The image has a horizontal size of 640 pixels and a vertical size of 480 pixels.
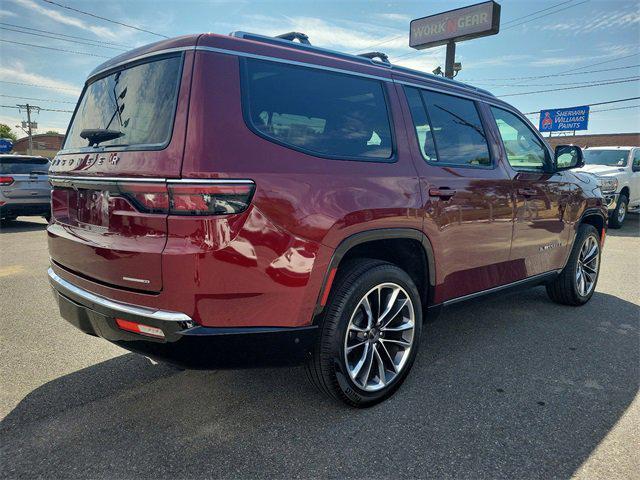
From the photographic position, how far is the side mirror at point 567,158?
4109 mm

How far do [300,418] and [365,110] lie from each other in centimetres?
179

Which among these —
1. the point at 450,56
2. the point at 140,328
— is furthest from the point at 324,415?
the point at 450,56

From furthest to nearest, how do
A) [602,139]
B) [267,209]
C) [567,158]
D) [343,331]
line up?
[602,139] < [567,158] < [343,331] < [267,209]

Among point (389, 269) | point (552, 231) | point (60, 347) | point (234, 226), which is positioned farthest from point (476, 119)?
point (60, 347)

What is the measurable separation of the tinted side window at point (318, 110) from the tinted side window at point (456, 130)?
0.50 metres

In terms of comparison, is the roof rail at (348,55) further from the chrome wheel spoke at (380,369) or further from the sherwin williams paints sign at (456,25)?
the sherwin williams paints sign at (456,25)

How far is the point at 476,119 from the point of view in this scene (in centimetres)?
352

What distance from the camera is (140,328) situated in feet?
6.88

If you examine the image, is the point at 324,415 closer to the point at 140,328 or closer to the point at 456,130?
the point at 140,328

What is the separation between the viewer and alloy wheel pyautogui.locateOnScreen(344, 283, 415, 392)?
2.58 m

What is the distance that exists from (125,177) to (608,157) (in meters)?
12.7

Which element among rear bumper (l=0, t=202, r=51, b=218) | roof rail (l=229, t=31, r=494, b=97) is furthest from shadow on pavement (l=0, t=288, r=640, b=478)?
rear bumper (l=0, t=202, r=51, b=218)

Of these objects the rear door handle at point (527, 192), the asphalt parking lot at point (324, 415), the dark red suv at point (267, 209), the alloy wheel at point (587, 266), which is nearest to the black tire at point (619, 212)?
the alloy wheel at point (587, 266)

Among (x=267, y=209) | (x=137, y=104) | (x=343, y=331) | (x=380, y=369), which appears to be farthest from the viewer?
(x=380, y=369)
